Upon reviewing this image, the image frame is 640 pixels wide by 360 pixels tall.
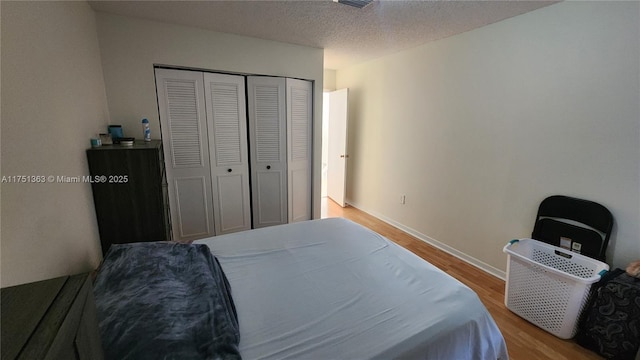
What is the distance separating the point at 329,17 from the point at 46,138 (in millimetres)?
2161

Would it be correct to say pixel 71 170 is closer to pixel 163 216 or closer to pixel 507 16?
pixel 163 216

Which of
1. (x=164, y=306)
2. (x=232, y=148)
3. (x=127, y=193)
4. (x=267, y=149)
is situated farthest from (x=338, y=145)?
(x=164, y=306)

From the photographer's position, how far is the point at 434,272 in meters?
1.51

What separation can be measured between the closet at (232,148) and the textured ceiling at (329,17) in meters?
0.51

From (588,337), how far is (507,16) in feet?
8.21

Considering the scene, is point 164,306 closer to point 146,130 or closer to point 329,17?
point 146,130

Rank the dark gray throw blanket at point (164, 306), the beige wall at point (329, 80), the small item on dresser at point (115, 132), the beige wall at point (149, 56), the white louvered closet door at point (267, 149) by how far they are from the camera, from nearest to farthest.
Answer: the dark gray throw blanket at point (164, 306), the small item on dresser at point (115, 132), the beige wall at point (149, 56), the white louvered closet door at point (267, 149), the beige wall at point (329, 80)

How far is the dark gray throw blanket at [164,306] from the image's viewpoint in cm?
88

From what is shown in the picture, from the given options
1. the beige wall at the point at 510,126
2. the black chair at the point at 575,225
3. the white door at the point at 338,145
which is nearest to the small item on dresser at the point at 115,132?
the white door at the point at 338,145

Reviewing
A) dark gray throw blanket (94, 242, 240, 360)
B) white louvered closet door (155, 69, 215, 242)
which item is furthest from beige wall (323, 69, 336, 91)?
dark gray throw blanket (94, 242, 240, 360)

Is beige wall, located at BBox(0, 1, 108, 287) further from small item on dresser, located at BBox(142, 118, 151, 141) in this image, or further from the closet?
the closet

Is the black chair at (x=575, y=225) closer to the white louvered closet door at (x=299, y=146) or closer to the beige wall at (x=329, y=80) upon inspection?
the white louvered closet door at (x=299, y=146)

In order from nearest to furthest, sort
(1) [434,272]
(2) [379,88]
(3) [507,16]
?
1. (1) [434,272]
2. (3) [507,16]
3. (2) [379,88]

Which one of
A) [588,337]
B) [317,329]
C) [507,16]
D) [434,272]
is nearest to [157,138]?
[317,329]
